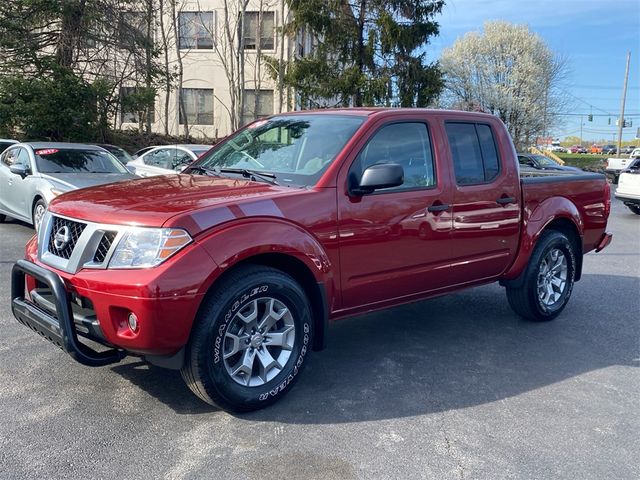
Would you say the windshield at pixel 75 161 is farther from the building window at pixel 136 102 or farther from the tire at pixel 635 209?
the tire at pixel 635 209

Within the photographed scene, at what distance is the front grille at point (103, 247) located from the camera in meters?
3.43

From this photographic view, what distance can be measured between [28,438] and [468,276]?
11.4 feet

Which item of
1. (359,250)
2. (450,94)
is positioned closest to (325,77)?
(359,250)

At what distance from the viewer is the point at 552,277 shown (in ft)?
19.6

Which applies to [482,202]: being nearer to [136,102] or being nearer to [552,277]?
[552,277]

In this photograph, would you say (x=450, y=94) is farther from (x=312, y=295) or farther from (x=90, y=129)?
(x=312, y=295)

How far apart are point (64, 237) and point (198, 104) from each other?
28581 millimetres

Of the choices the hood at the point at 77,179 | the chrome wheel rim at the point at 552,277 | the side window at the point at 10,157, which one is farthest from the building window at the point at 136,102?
the chrome wheel rim at the point at 552,277

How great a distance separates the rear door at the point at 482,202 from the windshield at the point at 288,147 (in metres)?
1.06

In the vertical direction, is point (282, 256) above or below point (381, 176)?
below

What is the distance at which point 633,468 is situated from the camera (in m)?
3.27

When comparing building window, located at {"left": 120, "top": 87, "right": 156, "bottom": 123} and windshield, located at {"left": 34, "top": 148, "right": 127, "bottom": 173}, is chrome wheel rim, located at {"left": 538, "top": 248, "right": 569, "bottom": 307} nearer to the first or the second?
windshield, located at {"left": 34, "top": 148, "right": 127, "bottom": 173}

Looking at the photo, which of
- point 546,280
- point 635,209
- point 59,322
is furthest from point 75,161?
point 635,209

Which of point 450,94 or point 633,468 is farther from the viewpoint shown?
point 450,94
